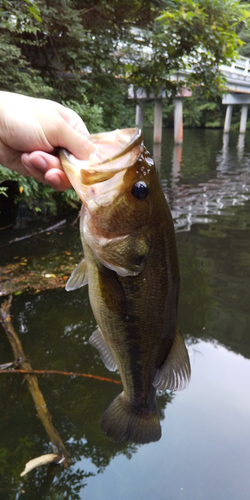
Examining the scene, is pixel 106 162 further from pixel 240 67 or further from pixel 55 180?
pixel 240 67

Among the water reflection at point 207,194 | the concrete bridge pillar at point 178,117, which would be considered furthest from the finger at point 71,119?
the concrete bridge pillar at point 178,117

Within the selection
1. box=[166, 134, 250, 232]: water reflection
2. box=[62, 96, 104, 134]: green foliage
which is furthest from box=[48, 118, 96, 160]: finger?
box=[166, 134, 250, 232]: water reflection

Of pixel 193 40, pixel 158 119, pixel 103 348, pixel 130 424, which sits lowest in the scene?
pixel 130 424

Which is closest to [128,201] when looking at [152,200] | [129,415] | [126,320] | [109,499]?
[152,200]

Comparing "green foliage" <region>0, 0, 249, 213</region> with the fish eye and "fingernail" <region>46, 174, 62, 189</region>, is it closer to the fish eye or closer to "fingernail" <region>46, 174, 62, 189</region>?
"fingernail" <region>46, 174, 62, 189</region>

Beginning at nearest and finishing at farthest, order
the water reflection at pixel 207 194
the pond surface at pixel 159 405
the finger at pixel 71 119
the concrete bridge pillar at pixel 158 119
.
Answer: the finger at pixel 71 119 < the pond surface at pixel 159 405 < the water reflection at pixel 207 194 < the concrete bridge pillar at pixel 158 119

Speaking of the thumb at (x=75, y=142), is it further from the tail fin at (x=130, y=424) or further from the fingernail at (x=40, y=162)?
the tail fin at (x=130, y=424)

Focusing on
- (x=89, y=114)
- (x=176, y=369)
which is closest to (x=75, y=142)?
(x=176, y=369)
